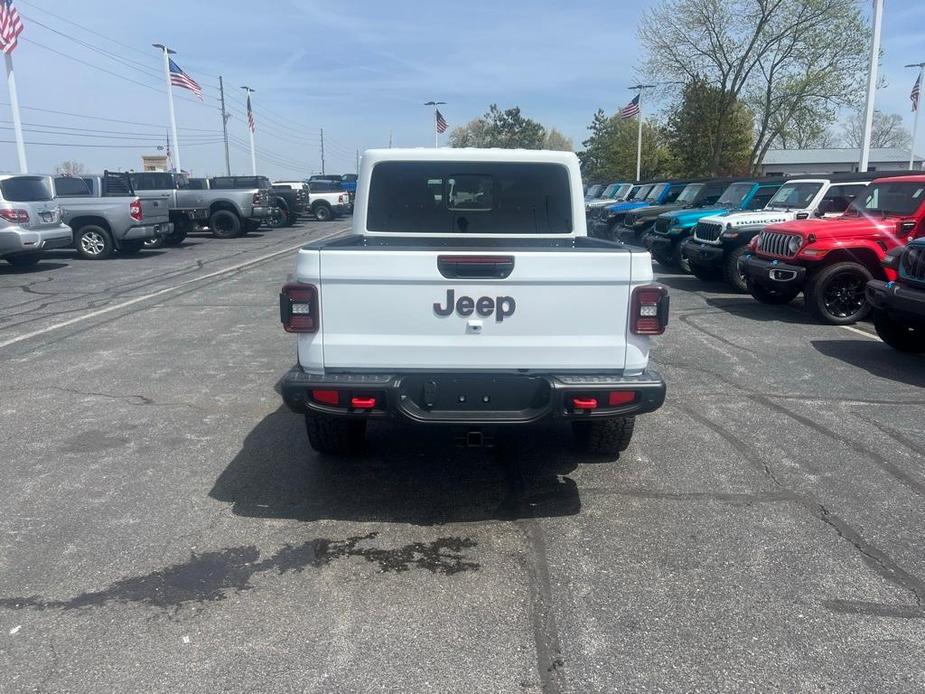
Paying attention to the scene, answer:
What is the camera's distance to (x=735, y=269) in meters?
12.5

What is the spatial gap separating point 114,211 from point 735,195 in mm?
13429

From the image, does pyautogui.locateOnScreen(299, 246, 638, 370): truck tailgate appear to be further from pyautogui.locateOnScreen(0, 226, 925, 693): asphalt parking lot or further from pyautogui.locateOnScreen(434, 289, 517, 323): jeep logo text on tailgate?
pyautogui.locateOnScreen(0, 226, 925, 693): asphalt parking lot

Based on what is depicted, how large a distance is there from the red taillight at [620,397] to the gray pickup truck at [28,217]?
14.0 metres

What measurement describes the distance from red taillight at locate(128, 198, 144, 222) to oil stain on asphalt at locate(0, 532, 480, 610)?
15381 mm

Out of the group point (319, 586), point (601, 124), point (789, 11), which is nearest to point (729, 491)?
point (319, 586)

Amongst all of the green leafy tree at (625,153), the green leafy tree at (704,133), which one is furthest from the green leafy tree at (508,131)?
the green leafy tree at (704,133)

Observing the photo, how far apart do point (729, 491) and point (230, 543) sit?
Result: 2868 millimetres

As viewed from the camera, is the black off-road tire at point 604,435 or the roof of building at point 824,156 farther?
the roof of building at point 824,156

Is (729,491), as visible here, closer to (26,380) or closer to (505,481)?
(505,481)

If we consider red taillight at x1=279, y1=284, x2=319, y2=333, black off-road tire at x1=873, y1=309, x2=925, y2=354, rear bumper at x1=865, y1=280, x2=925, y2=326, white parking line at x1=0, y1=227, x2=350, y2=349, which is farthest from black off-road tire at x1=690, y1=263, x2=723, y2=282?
red taillight at x1=279, y1=284, x2=319, y2=333

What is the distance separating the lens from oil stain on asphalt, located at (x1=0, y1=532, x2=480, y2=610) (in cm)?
338

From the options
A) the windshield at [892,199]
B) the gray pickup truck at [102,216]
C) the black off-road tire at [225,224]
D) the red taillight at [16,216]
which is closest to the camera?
the windshield at [892,199]

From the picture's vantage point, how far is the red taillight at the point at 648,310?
157 inches

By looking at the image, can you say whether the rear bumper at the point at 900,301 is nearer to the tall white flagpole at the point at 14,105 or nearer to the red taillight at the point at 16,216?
the red taillight at the point at 16,216
